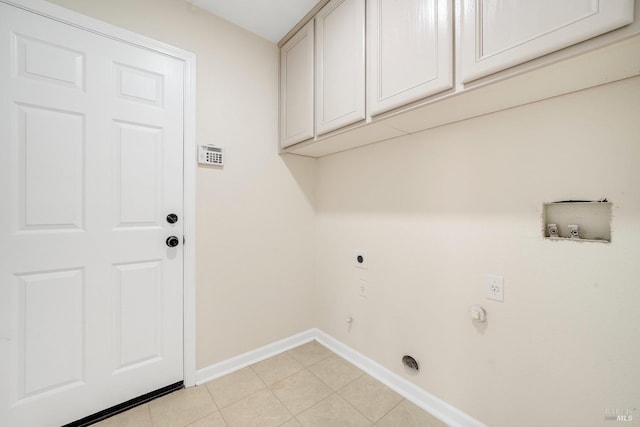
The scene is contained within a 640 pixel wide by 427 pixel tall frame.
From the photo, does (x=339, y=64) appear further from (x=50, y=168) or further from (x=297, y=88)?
(x=50, y=168)

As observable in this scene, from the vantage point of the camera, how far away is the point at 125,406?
1.46m

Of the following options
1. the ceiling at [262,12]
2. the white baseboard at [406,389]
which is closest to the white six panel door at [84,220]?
the ceiling at [262,12]

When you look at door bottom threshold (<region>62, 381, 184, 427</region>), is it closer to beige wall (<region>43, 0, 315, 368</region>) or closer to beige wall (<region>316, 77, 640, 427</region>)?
beige wall (<region>43, 0, 315, 368</region>)

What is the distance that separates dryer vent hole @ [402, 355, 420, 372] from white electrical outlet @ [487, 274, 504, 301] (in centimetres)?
64

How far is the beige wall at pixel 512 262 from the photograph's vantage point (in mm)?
956

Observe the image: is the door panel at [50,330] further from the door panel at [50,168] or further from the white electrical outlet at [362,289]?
the white electrical outlet at [362,289]

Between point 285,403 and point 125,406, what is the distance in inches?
36.2

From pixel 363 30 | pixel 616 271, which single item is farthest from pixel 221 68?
pixel 616 271

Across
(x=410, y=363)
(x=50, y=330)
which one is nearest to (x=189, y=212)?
(x=50, y=330)

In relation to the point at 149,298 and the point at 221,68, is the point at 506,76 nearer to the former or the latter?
the point at 221,68

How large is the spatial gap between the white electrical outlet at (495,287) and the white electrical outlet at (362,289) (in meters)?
0.81

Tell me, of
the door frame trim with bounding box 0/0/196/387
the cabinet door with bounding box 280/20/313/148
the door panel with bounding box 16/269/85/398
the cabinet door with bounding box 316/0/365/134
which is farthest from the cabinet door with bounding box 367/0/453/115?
the door panel with bounding box 16/269/85/398

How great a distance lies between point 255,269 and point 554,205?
1.81 m

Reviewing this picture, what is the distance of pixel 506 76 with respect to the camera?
0.93 metres
